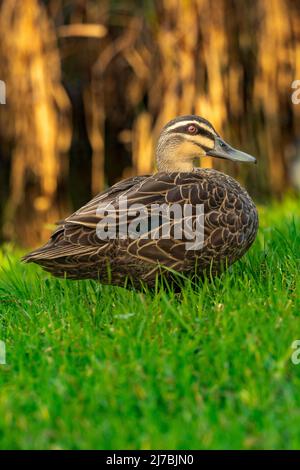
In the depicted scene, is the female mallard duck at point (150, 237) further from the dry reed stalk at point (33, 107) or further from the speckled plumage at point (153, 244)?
the dry reed stalk at point (33, 107)

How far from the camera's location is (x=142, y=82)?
29.1 ft

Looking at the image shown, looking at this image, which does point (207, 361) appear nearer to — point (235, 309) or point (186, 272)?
point (235, 309)

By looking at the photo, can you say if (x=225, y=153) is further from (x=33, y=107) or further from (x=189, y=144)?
(x=33, y=107)

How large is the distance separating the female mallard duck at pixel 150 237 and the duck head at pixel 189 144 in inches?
11.8

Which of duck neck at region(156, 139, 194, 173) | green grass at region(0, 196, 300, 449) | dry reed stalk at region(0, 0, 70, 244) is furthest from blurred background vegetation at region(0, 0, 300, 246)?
green grass at region(0, 196, 300, 449)

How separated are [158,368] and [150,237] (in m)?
0.97

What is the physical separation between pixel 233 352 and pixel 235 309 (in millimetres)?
432

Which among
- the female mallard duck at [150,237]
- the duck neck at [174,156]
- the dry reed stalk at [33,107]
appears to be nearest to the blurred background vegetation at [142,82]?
the dry reed stalk at [33,107]

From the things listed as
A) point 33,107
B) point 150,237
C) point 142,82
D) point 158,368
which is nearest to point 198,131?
point 150,237

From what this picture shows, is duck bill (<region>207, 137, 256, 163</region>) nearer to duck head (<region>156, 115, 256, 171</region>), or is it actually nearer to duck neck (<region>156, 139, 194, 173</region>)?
duck head (<region>156, 115, 256, 171</region>)

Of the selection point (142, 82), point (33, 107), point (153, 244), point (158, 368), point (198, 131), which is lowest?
point (158, 368)

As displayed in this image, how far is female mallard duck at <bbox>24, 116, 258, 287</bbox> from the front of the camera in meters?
3.96

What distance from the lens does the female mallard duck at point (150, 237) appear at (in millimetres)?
3965
